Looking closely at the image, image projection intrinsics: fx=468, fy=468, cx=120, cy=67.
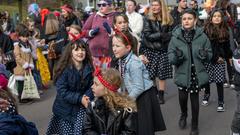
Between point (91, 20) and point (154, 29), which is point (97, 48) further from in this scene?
point (154, 29)

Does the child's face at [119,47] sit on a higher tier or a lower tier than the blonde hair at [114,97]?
higher

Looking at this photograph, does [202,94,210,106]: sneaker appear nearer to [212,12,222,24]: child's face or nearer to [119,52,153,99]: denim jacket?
[212,12,222,24]: child's face

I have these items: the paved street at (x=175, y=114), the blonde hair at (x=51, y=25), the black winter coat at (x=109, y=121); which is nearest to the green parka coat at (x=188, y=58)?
the paved street at (x=175, y=114)

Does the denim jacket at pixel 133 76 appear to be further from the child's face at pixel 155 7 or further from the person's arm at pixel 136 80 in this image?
the child's face at pixel 155 7

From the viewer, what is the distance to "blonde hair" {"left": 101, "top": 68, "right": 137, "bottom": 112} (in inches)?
146

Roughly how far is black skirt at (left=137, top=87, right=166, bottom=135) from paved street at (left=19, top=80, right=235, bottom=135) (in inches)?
58.7

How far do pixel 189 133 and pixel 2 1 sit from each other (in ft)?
112

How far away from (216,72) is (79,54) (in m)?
3.33

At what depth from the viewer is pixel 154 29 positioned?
7.65 metres

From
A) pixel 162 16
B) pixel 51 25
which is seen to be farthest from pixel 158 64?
pixel 51 25

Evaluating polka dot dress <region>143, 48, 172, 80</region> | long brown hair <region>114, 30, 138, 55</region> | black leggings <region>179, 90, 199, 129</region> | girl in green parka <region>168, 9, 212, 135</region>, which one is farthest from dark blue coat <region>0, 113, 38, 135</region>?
polka dot dress <region>143, 48, 172, 80</region>

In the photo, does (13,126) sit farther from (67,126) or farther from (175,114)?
(175,114)

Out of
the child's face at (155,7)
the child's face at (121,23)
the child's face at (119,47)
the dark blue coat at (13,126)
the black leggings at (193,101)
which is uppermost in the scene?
the child's face at (155,7)

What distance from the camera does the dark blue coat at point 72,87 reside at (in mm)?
4934
